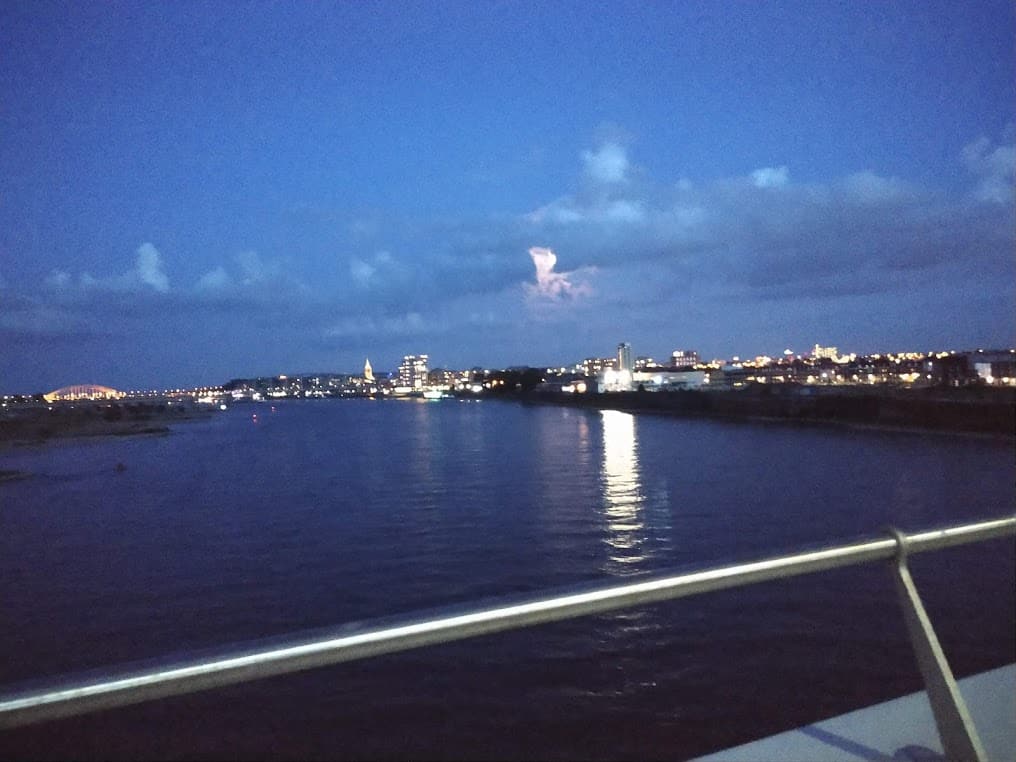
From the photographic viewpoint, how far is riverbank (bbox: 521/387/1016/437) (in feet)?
140

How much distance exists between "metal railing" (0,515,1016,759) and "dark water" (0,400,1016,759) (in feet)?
0.18

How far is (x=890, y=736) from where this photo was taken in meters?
1.85

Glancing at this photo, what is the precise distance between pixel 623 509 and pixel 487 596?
1662 centimetres

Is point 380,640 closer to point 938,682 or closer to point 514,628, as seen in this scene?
point 514,628

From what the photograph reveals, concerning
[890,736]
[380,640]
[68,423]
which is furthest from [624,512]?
[68,423]

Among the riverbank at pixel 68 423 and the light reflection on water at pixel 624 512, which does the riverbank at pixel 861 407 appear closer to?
the light reflection on water at pixel 624 512

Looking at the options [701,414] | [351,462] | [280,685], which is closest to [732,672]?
[280,685]

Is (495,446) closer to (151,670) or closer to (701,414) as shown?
(701,414)

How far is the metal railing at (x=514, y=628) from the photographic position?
105 cm

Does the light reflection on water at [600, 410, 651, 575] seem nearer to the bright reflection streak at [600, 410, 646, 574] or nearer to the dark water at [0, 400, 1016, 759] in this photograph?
the bright reflection streak at [600, 410, 646, 574]

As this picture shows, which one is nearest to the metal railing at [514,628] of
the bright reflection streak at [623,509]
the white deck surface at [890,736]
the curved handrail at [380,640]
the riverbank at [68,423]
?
the curved handrail at [380,640]

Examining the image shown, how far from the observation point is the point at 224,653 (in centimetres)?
112

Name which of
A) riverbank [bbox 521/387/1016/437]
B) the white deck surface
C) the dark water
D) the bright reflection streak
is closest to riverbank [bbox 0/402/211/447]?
the dark water

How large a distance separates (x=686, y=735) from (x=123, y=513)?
1995cm
